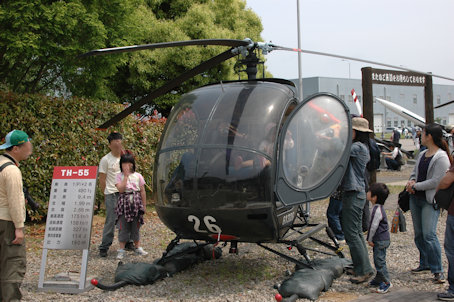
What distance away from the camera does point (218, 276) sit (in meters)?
5.39

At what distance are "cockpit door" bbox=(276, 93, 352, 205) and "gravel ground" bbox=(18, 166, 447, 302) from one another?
45.0 inches

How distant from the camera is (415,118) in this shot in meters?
19.7

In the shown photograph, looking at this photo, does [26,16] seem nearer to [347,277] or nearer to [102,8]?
[102,8]

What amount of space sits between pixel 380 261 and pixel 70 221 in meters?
3.50

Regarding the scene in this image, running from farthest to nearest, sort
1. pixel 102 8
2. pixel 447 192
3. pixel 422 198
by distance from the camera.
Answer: pixel 102 8 → pixel 422 198 → pixel 447 192

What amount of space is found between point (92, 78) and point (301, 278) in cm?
760

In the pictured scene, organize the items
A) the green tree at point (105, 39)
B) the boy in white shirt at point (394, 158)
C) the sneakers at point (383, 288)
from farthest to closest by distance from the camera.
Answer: the boy in white shirt at point (394, 158)
the green tree at point (105, 39)
the sneakers at point (383, 288)

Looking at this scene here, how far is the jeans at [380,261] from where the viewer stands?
4.73 metres

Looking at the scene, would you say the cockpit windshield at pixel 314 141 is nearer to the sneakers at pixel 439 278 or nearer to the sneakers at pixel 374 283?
the sneakers at pixel 374 283

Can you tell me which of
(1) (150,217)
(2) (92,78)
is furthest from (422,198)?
(2) (92,78)

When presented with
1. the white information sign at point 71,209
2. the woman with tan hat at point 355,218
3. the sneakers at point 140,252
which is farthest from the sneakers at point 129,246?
the woman with tan hat at point 355,218

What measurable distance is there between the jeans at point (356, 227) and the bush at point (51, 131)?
569cm

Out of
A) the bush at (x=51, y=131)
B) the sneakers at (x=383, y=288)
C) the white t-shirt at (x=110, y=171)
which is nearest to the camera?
the sneakers at (x=383, y=288)

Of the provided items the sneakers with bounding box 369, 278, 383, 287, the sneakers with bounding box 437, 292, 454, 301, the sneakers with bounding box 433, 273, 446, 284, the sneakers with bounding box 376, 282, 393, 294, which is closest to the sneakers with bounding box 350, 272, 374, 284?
the sneakers with bounding box 369, 278, 383, 287
